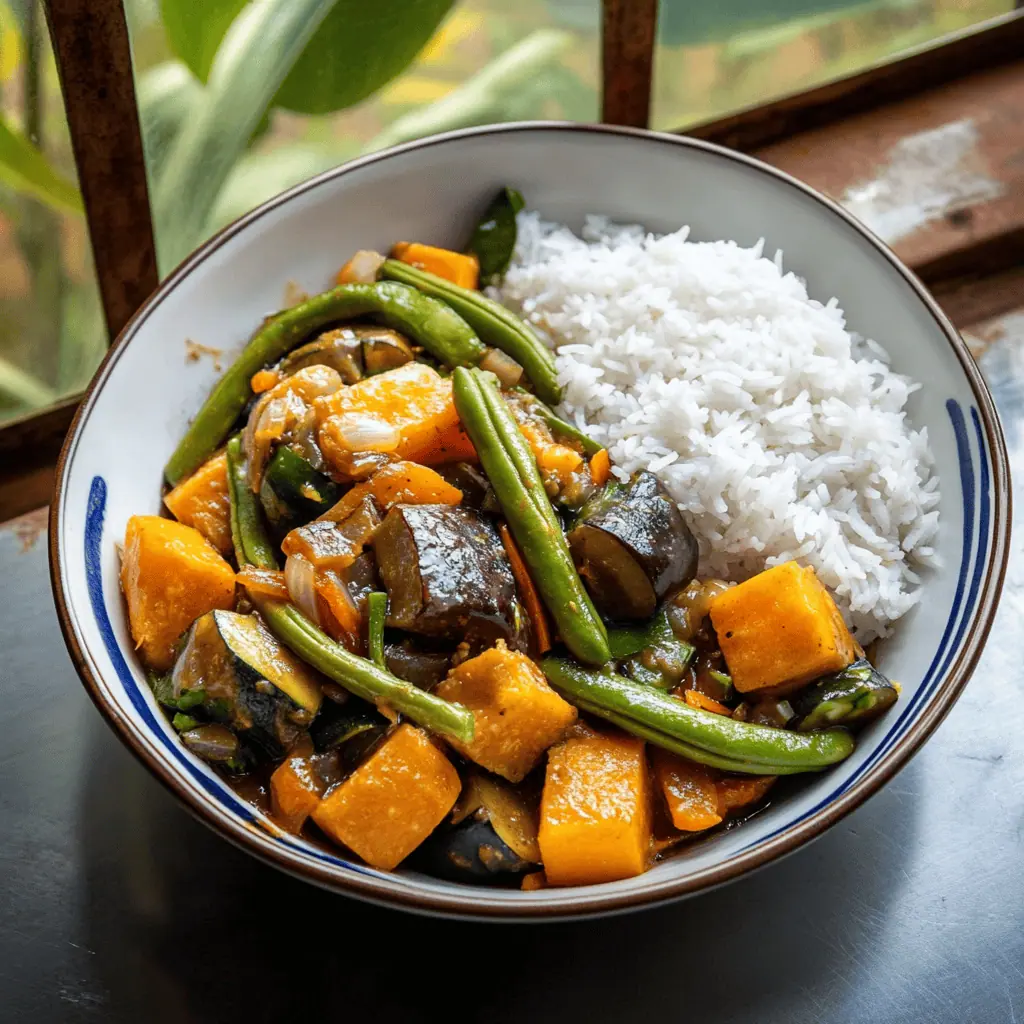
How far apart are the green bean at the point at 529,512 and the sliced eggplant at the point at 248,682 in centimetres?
46

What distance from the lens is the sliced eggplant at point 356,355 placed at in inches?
103

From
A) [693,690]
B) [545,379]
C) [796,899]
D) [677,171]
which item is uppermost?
[677,171]

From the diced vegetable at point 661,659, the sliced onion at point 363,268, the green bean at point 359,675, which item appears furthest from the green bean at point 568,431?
the green bean at point 359,675

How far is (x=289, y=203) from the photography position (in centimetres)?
270

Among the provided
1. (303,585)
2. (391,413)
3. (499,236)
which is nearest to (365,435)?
(391,413)

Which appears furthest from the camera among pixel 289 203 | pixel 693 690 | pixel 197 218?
pixel 197 218

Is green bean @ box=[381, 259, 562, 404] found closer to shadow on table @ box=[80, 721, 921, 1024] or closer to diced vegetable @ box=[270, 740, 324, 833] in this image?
diced vegetable @ box=[270, 740, 324, 833]

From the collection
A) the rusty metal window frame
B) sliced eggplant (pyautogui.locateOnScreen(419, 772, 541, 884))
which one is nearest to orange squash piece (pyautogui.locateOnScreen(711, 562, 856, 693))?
sliced eggplant (pyautogui.locateOnScreen(419, 772, 541, 884))

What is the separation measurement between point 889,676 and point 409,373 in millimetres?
1128

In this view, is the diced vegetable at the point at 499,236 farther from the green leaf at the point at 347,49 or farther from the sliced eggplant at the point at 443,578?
the sliced eggplant at the point at 443,578

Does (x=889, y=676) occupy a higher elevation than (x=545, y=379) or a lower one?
lower

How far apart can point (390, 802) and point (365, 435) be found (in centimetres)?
72

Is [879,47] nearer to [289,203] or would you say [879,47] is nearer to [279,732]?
[289,203]

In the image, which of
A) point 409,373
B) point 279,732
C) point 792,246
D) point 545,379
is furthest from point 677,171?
point 279,732
